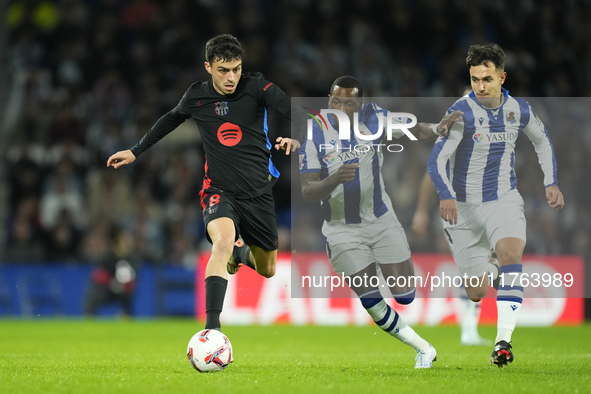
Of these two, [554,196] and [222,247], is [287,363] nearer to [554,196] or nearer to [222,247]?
[222,247]

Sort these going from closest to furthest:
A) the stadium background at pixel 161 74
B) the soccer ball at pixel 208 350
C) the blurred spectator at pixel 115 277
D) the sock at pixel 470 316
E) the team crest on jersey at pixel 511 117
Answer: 1. the soccer ball at pixel 208 350
2. the team crest on jersey at pixel 511 117
3. the sock at pixel 470 316
4. the blurred spectator at pixel 115 277
5. the stadium background at pixel 161 74

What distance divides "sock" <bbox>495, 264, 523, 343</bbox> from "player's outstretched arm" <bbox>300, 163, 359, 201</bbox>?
1.32 m

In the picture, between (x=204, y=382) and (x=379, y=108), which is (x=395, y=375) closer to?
(x=204, y=382)

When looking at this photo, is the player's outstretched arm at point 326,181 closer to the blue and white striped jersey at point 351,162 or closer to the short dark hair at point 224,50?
the blue and white striped jersey at point 351,162

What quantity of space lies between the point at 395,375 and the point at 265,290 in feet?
19.9

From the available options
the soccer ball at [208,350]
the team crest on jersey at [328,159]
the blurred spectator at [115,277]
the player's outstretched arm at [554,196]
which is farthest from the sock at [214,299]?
the blurred spectator at [115,277]

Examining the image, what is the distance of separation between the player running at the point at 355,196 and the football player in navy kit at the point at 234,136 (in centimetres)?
29

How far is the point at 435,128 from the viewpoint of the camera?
592 centimetres

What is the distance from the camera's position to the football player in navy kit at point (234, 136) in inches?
216

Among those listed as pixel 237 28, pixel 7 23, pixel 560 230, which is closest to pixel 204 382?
pixel 560 230

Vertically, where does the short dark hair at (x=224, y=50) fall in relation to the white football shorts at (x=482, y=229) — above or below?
above

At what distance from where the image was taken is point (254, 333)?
9.92m

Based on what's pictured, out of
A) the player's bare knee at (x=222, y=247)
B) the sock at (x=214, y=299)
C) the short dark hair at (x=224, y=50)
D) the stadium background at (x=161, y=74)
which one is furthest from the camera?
the stadium background at (x=161, y=74)

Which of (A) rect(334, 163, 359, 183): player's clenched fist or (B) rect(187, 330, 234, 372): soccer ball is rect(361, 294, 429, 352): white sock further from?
(B) rect(187, 330, 234, 372): soccer ball
